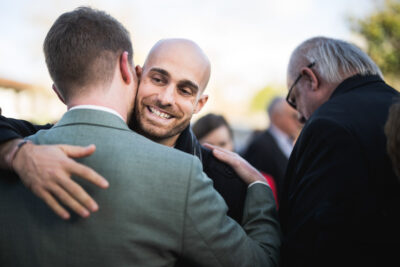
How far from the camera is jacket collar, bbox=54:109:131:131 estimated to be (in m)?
1.50

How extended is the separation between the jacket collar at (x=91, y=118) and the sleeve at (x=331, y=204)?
3.25ft

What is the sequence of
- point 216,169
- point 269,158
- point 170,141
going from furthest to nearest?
point 269,158 < point 170,141 < point 216,169

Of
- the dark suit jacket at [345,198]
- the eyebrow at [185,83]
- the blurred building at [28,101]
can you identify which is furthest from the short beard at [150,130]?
the blurred building at [28,101]

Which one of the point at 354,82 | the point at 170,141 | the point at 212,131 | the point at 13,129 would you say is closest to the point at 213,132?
the point at 212,131

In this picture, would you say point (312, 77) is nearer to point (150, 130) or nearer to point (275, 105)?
point (150, 130)

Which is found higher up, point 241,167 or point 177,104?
point 177,104

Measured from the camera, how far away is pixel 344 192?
1.66 meters

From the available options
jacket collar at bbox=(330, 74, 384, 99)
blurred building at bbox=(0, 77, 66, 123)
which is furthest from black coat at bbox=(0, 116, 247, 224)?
blurred building at bbox=(0, 77, 66, 123)

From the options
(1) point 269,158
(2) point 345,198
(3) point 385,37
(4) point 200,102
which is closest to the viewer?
(2) point 345,198

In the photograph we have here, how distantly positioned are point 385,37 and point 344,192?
60.0 feet

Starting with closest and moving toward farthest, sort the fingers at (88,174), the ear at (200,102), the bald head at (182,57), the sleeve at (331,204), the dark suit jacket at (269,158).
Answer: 1. the fingers at (88,174)
2. the sleeve at (331,204)
3. the bald head at (182,57)
4. the ear at (200,102)
5. the dark suit jacket at (269,158)

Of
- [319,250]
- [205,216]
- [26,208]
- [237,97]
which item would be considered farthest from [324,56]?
[237,97]

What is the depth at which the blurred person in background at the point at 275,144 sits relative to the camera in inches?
199

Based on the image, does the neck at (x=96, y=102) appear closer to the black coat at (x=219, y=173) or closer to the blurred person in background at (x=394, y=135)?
the black coat at (x=219, y=173)
